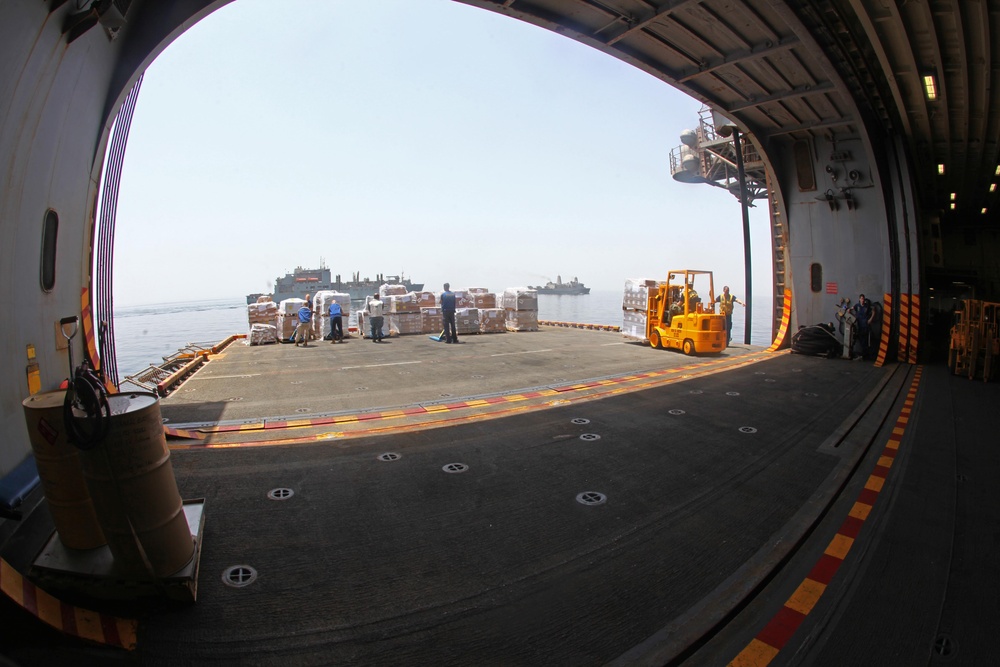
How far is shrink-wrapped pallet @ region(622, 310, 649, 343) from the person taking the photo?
16.4 meters

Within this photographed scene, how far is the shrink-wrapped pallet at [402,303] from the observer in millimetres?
19797

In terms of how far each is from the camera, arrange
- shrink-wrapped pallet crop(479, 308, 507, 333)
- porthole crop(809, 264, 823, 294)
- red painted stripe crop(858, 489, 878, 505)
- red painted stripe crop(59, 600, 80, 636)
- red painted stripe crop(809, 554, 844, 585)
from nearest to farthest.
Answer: red painted stripe crop(59, 600, 80, 636), red painted stripe crop(809, 554, 844, 585), red painted stripe crop(858, 489, 878, 505), porthole crop(809, 264, 823, 294), shrink-wrapped pallet crop(479, 308, 507, 333)

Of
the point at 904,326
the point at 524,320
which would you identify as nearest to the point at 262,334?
the point at 524,320

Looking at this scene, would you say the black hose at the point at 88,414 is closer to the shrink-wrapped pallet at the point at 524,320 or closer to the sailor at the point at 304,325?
the sailor at the point at 304,325

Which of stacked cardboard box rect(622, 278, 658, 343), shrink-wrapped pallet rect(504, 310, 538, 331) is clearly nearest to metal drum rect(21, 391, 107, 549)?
stacked cardboard box rect(622, 278, 658, 343)

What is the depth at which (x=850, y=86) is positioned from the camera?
33.6 feet

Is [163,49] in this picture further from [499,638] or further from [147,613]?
[499,638]

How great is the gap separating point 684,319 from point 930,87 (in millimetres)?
7321

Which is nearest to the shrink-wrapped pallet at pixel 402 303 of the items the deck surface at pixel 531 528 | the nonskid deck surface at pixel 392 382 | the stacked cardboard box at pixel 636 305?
the nonskid deck surface at pixel 392 382

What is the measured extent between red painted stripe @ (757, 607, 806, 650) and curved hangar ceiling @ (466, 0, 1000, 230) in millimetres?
8366

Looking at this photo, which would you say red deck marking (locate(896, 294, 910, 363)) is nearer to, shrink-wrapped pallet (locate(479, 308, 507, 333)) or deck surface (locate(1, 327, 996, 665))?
deck surface (locate(1, 327, 996, 665))

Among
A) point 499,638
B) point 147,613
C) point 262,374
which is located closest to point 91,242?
point 147,613

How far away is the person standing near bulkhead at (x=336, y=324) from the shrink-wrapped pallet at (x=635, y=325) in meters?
10.8

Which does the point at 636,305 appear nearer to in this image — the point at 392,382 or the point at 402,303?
the point at 402,303
